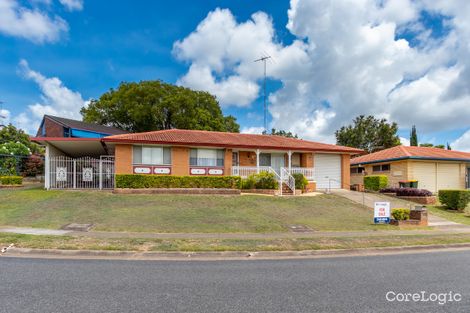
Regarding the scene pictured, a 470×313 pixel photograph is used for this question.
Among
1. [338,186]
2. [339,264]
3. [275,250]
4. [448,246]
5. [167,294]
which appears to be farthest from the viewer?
[338,186]

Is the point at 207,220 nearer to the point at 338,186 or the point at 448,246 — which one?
the point at 448,246

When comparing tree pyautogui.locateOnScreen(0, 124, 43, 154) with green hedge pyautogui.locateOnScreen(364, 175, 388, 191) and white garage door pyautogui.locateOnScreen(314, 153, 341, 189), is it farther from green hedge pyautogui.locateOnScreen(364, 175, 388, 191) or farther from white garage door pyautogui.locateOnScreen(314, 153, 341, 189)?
green hedge pyautogui.locateOnScreen(364, 175, 388, 191)

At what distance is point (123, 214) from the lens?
12.0m

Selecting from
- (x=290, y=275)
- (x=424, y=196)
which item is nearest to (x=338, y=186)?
(x=424, y=196)

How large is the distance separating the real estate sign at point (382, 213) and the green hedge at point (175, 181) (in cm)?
844

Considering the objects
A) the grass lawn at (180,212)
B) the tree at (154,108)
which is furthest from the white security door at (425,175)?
the tree at (154,108)

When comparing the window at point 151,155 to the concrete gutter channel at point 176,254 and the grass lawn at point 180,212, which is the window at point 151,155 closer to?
the grass lawn at point 180,212

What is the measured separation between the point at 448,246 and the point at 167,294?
8.81 m

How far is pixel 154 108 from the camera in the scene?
38.6 m

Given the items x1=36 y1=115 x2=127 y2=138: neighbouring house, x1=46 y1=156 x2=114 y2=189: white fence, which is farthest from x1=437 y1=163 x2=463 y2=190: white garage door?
x1=36 y1=115 x2=127 y2=138: neighbouring house

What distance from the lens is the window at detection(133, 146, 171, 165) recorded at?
60.5 feet

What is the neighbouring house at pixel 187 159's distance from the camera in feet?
59.5

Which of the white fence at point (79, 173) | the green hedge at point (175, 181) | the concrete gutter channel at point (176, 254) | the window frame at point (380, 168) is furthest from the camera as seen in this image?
the window frame at point (380, 168)

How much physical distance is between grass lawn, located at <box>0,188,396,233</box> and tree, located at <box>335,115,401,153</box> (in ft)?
96.9
